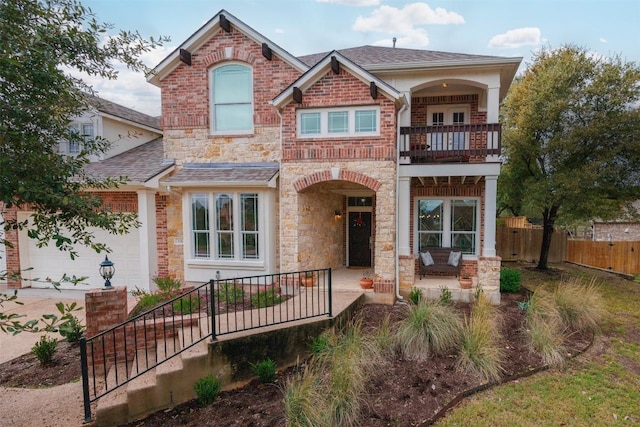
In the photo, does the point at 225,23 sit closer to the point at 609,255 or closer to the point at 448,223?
the point at 448,223

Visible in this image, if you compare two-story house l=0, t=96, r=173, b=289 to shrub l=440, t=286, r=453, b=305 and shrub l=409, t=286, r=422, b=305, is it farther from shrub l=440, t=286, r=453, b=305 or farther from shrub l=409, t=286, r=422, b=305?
shrub l=440, t=286, r=453, b=305

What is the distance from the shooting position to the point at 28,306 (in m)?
8.93

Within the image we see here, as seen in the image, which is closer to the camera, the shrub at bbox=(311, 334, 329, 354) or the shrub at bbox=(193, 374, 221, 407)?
the shrub at bbox=(193, 374, 221, 407)

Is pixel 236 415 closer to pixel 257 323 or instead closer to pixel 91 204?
pixel 257 323

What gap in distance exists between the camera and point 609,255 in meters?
14.6

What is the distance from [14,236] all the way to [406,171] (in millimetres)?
11481

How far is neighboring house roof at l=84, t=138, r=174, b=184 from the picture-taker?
31.3 ft

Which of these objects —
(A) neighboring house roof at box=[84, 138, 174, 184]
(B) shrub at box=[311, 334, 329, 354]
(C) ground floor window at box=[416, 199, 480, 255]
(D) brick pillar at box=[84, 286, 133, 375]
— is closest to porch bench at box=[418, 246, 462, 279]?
(C) ground floor window at box=[416, 199, 480, 255]

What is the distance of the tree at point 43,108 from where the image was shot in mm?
2980

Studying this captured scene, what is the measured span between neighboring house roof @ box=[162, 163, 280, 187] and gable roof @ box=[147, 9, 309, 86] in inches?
109

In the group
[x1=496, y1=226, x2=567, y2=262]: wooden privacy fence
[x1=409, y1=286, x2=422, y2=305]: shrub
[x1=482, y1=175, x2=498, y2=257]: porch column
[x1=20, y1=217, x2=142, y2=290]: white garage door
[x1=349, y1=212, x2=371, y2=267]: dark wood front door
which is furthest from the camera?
[x1=496, y1=226, x2=567, y2=262]: wooden privacy fence

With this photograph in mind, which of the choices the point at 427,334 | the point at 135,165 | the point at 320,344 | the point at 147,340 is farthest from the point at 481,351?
the point at 135,165

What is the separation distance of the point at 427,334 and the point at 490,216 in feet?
14.3

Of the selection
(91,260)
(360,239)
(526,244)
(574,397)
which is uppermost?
(360,239)
